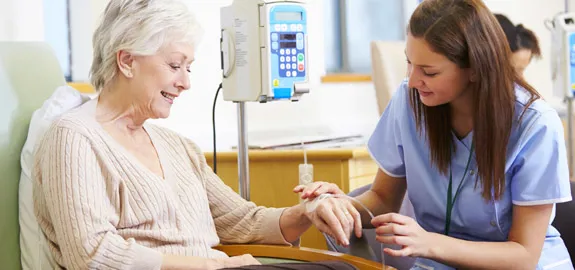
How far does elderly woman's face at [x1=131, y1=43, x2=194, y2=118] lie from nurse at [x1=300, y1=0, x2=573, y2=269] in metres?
0.42

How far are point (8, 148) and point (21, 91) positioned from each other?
138 millimetres

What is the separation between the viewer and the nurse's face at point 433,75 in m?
1.74

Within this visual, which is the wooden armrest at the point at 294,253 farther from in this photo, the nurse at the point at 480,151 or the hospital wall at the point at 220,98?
the hospital wall at the point at 220,98

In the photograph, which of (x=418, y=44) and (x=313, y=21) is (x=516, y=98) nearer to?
(x=418, y=44)

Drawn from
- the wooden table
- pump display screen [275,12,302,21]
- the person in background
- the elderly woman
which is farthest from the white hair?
the person in background

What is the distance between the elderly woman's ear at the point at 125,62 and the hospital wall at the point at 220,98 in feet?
2.48

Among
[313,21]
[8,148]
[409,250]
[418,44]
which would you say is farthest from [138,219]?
[313,21]

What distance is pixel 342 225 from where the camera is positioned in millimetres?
1827

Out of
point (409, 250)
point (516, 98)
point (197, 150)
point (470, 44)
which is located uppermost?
point (470, 44)

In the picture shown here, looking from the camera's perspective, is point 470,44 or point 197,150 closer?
point 470,44

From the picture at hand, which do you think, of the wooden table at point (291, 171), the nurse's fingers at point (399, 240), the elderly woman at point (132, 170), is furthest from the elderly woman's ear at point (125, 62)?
the wooden table at point (291, 171)

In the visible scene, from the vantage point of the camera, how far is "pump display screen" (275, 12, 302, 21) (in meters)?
2.10

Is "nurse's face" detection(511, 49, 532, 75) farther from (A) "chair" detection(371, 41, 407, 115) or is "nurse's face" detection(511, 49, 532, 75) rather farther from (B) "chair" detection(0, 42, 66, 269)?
(B) "chair" detection(0, 42, 66, 269)

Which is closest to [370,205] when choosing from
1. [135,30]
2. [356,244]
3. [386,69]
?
[356,244]
